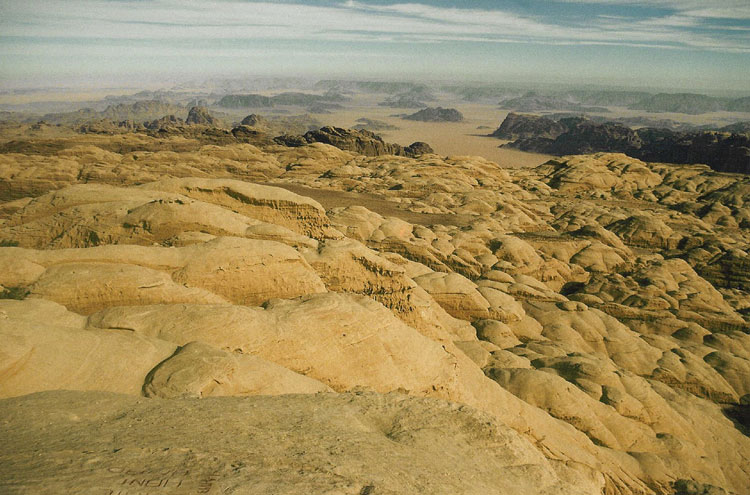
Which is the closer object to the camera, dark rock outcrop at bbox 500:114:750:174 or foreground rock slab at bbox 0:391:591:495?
foreground rock slab at bbox 0:391:591:495

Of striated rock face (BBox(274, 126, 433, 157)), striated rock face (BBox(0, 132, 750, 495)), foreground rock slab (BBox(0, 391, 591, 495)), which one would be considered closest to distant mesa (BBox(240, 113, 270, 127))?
striated rock face (BBox(274, 126, 433, 157))

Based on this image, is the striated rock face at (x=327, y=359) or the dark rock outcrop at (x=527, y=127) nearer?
the striated rock face at (x=327, y=359)

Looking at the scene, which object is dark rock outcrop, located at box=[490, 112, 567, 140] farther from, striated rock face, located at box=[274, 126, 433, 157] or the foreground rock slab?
the foreground rock slab

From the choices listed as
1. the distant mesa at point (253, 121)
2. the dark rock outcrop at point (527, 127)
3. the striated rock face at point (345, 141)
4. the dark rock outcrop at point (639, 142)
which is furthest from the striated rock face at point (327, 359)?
the dark rock outcrop at point (527, 127)

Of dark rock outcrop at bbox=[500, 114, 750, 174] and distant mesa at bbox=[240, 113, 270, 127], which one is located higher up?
distant mesa at bbox=[240, 113, 270, 127]

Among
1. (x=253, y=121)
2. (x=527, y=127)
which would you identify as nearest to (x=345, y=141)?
(x=253, y=121)

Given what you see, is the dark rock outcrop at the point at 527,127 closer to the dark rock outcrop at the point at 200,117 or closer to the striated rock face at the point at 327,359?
the dark rock outcrop at the point at 200,117

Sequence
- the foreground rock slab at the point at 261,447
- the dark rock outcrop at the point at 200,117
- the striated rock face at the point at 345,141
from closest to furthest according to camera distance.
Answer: the foreground rock slab at the point at 261,447 < the striated rock face at the point at 345,141 < the dark rock outcrop at the point at 200,117

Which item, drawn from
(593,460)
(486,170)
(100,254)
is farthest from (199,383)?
(486,170)

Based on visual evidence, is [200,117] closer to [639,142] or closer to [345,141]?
[345,141]
